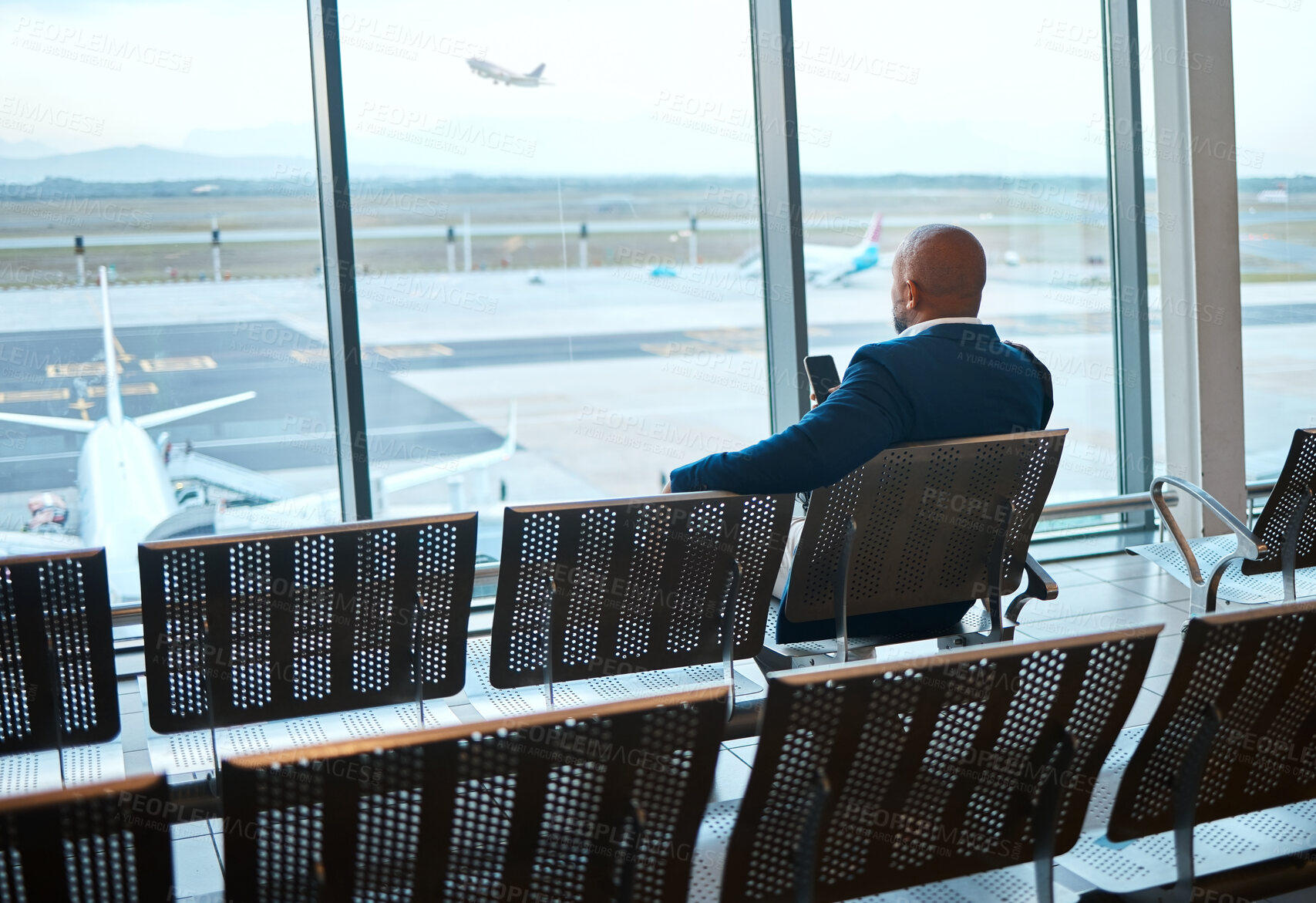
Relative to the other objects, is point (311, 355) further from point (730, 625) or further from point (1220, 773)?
point (1220, 773)

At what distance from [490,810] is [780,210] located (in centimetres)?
377

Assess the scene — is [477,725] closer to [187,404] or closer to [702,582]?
[702,582]

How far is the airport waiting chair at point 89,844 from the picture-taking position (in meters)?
1.12


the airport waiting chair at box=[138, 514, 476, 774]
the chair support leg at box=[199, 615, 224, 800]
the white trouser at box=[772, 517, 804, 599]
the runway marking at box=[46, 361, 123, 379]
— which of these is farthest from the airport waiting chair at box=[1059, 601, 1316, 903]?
the runway marking at box=[46, 361, 123, 379]

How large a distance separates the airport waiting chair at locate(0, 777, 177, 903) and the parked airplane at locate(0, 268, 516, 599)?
3.19m

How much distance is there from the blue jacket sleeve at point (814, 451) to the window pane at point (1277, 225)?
3.91m

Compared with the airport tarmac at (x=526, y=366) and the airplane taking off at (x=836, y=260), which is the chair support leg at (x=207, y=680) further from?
the airplane taking off at (x=836, y=260)

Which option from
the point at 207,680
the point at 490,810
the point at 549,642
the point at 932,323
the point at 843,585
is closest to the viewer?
the point at 490,810

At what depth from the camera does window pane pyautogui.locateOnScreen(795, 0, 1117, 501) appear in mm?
5004

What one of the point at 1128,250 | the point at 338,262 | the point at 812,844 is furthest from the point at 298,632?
the point at 1128,250

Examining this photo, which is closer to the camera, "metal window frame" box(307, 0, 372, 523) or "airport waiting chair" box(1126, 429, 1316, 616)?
"airport waiting chair" box(1126, 429, 1316, 616)

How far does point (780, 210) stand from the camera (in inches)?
187

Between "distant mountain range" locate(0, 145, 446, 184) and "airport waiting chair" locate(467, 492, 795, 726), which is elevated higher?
"distant mountain range" locate(0, 145, 446, 184)

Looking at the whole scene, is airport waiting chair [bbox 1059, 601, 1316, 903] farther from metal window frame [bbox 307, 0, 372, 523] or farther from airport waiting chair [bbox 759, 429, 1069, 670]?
metal window frame [bbox 307, 0, 372, 523]
